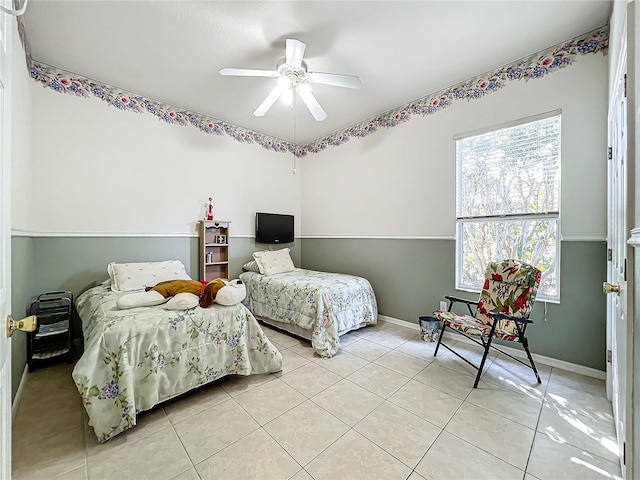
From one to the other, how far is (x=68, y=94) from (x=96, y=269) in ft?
5.84

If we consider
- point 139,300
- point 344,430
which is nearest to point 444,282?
point 344,430

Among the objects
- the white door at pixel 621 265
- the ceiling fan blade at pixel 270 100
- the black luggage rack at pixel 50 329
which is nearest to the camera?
the white door at pixel 621 265

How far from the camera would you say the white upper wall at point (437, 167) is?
7.09 feet

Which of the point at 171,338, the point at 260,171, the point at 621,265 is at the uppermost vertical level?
the point at 260,171

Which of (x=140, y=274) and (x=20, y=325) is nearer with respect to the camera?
(x=20, y=325)

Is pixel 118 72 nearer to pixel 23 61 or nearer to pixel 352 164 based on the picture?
pixel 23 61

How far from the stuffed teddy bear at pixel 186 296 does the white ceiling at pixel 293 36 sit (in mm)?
2013

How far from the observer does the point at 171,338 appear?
5.90 ft

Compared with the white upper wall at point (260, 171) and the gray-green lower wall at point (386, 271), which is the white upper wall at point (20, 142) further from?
the gray-green lower wall at point (386, 271)

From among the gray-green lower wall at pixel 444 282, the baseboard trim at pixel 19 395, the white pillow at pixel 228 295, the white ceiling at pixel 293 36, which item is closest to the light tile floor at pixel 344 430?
the baseboard trim at pixel 19 395

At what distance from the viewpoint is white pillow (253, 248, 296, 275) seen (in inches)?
145

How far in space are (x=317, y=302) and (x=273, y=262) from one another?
1308 millimetres

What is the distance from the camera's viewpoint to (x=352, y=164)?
391cm

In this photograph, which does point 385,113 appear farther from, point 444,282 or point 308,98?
point 444,282
